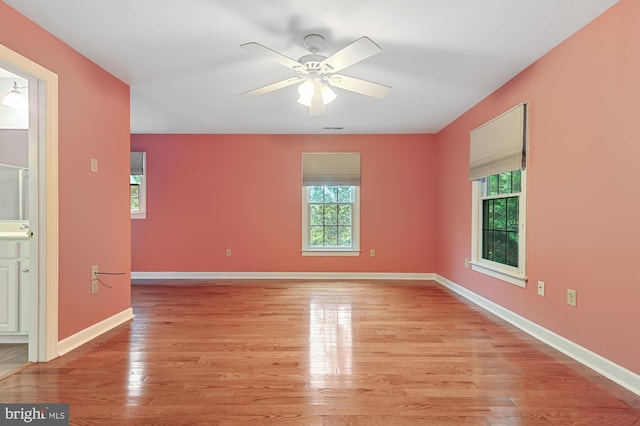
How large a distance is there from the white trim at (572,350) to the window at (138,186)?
16.3ft

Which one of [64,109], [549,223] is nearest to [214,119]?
[64,109]

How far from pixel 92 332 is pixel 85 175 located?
1.30 meters

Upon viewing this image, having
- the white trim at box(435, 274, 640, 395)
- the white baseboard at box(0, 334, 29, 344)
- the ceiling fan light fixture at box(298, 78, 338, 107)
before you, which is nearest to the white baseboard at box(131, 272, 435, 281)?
the white trim at box(435, 274, 640, 395)

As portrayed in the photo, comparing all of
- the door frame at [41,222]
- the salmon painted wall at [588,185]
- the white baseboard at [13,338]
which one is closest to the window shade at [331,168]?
the salmon painted wall at [588,185]

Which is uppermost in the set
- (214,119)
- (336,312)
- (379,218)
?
(214,119)

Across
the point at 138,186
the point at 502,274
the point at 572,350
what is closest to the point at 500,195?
the point at 502,274

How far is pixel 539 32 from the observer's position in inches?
86.7

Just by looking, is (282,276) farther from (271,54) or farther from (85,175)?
(271,54)

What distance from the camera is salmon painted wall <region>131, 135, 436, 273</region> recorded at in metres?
4.98

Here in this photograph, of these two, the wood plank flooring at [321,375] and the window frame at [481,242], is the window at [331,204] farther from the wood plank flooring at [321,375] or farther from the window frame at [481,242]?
the wood plank flooring at [321,375]

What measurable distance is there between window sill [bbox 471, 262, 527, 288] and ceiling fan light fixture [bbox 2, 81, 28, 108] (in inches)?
186

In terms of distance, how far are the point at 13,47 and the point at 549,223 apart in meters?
3.96

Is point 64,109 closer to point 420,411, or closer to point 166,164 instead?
point 166,164

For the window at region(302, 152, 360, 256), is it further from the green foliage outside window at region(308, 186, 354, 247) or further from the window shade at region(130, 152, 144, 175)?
the window shade at region(130, 152, 144, 175)
